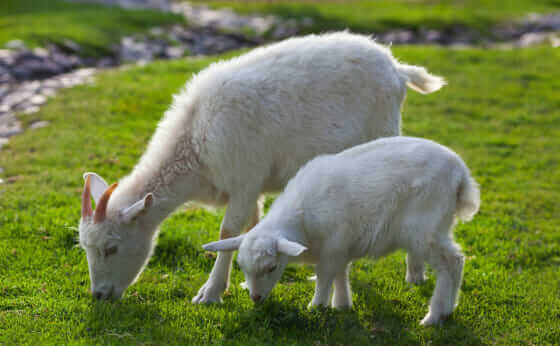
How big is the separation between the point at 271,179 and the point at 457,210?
193cm

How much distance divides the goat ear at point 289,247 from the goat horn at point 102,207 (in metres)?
1.69

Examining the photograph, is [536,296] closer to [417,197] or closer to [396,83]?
[417,197]

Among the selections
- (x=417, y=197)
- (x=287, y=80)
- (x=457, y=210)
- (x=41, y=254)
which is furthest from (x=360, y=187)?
(x=41, y=254)

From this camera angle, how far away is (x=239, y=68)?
6.43m

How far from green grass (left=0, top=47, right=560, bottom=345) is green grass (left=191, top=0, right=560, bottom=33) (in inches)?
496

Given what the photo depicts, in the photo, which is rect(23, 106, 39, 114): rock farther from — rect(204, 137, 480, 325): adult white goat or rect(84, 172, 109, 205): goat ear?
rect(204, 137, 480, 325): adult white goat

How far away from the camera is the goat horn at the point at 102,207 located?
5.50 meters

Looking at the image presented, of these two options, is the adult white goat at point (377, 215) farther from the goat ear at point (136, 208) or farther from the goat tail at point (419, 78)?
the goat tail at point (419, 78)

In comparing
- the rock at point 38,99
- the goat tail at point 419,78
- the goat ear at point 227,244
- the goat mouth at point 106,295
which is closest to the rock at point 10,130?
the rock at point 38,99

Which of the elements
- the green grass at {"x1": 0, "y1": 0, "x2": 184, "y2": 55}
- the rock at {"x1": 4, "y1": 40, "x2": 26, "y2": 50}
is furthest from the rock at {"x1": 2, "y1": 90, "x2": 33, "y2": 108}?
the green grass at {"x1": 0, "y1": 0, "x2": 184, "y2": 55}

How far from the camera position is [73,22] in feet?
69.6

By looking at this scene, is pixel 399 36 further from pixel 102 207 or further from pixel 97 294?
pixel 97 294

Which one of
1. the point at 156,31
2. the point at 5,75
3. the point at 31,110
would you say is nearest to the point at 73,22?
the point at 156,31

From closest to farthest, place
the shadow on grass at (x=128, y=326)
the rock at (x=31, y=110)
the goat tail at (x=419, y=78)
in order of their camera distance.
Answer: the shadow on grass at (x=128, y=326)
the goat tail at (x=419, y=78)
the rock at (x=31, y=110)
